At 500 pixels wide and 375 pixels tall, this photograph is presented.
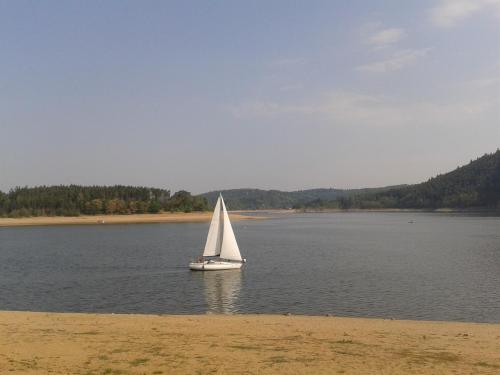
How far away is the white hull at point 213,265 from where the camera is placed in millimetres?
55188

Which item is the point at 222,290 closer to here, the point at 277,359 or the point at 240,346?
the point at 240,346

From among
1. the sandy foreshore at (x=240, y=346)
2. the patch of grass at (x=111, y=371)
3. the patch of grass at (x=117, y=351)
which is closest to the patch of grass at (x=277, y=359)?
the sandy foreshore at (x=240, y=346)

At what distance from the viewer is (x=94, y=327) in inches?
948

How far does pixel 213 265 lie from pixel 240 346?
36868mm

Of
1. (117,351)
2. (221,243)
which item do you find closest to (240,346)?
(117,351)

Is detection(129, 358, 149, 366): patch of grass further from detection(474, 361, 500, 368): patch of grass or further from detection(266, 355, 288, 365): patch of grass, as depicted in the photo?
detection(474, 361, 500, 368): patch of grass

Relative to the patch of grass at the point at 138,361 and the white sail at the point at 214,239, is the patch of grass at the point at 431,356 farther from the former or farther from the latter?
the white sail at the point at 214,239

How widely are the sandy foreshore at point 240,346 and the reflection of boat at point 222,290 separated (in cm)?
816

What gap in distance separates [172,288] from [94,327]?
66.5ft

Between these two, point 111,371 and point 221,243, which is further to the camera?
point 221,243

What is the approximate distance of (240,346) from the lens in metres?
19.4

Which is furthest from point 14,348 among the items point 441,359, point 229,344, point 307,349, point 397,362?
point 441,359

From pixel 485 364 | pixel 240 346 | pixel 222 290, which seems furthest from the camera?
pixel 222 290

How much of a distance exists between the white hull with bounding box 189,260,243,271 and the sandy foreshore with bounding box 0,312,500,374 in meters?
27.9
